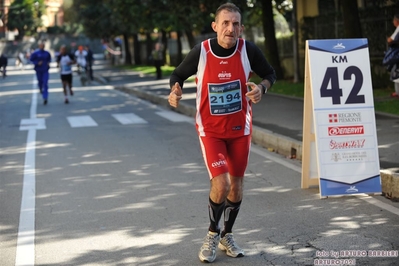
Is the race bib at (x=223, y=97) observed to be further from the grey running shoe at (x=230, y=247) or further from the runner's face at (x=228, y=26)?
the grey running shoe at (x=230, y=247)

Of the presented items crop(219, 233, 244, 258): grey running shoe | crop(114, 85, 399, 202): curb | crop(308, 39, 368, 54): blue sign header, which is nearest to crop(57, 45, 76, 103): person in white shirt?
crop(114, 85, 399, 202): curb

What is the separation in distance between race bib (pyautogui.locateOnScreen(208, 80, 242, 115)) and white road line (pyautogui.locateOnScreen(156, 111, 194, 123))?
11921mm

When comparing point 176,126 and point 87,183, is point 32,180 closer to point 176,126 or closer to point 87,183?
point 87,183

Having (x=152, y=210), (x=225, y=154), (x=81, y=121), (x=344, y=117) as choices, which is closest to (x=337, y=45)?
(x=344, y=117)

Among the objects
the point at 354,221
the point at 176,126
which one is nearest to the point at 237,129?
the point at 354,221

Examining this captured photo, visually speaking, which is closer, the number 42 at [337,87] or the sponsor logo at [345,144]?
the sponsor logo at [345,144]

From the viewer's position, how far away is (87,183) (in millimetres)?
10133

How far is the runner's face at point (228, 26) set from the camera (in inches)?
239

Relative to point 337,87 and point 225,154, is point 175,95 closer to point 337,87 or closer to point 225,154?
point 225,154

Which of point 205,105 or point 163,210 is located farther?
point 163,210

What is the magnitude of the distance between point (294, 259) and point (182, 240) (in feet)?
3.87

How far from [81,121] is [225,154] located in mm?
12593

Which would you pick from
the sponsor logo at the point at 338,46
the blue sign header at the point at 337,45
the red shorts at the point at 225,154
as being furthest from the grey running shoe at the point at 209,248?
the sponsor logo at the point at 338,46

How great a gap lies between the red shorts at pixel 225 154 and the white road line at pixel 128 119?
453 inches
